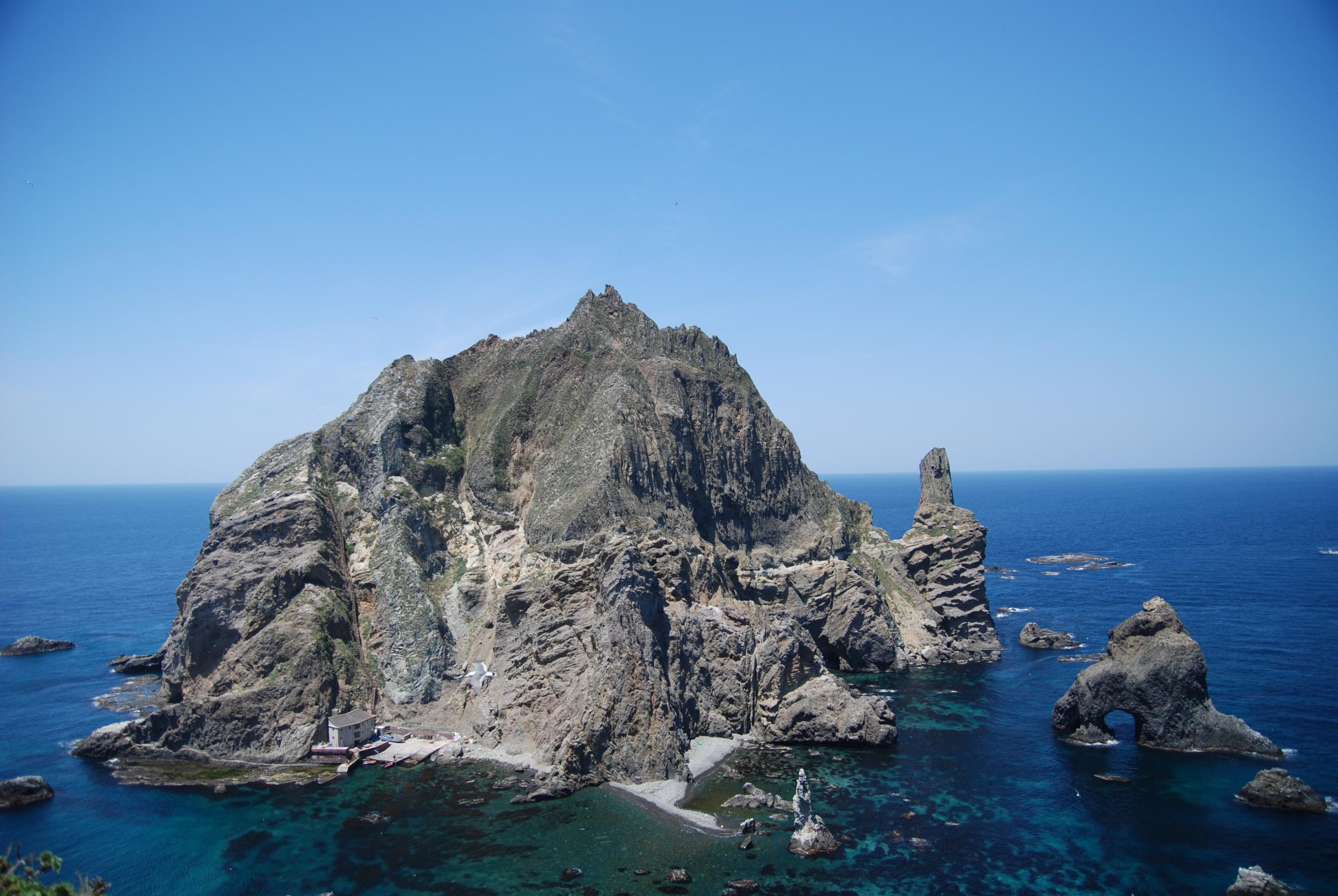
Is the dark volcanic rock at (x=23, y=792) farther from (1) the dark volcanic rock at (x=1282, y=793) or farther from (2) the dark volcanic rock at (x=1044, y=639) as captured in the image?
(2) the dark volcanic rock at (x=1044, y=639)

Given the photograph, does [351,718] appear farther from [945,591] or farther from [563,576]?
[945,591]

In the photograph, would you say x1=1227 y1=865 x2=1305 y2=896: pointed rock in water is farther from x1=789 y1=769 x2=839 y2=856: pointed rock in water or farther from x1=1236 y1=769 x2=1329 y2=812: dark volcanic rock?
x1=789 y1=769 x2=839 y2=856: pointed rock in water

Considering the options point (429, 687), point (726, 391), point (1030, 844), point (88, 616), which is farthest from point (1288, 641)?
point (88, 616)

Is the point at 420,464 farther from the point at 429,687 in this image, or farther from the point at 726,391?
the point at 726,391

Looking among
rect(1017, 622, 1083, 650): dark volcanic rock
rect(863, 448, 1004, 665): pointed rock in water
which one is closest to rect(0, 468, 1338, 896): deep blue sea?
rect(863, 448, 1004, 665): pointed rock in water

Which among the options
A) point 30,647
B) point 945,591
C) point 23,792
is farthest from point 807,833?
point 30,647

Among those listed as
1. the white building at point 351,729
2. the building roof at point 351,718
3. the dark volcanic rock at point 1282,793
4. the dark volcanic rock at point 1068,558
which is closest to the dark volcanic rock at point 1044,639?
the dark volcanic rock at point 1282,793
